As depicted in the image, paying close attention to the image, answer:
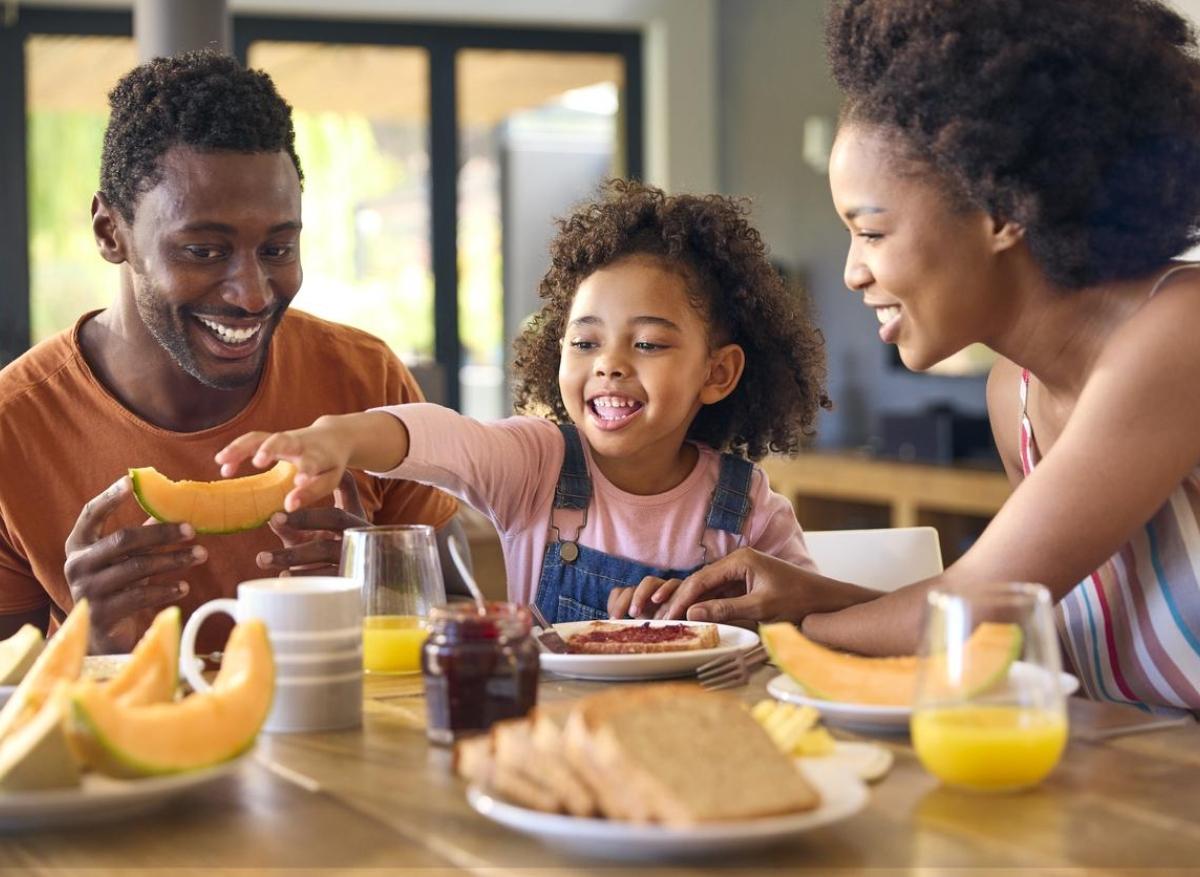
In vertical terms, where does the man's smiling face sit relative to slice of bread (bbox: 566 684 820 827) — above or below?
above

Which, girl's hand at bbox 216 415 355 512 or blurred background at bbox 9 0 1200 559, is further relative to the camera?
blurred background at bbox 9 0 1200 559

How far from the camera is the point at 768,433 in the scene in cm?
286

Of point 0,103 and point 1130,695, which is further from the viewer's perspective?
point 0,103

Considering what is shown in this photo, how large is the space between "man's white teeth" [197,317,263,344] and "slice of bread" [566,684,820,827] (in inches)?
58.7

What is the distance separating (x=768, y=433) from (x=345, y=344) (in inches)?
31.5

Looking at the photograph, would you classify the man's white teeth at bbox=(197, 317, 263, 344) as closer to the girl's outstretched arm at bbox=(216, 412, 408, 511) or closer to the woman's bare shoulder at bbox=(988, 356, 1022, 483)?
the girl's outstretched arm at bbox=(216, 412, 408, 511)

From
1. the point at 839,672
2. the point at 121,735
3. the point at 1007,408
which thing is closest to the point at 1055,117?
the point at 1007,408

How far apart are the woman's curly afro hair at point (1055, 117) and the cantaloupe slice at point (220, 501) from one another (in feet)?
3.09

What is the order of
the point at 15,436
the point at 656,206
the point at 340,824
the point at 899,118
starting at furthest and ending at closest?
the point at 656,206, the point at 15,436, the point at 899,118, the point at 340,824

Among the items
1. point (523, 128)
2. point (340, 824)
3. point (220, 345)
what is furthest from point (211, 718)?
point (523, 128)

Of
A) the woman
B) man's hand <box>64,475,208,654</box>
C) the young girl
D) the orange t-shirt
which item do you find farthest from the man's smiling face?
the woman

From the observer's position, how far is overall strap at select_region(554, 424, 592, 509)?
2.57 m

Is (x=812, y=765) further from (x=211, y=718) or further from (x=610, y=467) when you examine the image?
(x=610, y=467)

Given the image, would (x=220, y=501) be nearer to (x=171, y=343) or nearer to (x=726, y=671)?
(x=171, y=343)
